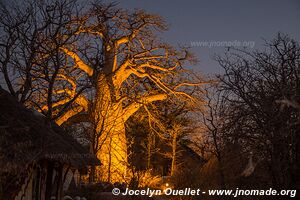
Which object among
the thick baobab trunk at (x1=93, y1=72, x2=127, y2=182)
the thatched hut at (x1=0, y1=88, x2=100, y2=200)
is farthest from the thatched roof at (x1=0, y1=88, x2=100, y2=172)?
the thick baobab trunk at (x1=93, y1=72, x2=127, y2=182)

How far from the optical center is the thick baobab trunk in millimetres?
14375

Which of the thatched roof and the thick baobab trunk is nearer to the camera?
the thatched roof

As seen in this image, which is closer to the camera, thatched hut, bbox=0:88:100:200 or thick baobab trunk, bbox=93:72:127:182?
thatched hut, bbox=0:88:100:200

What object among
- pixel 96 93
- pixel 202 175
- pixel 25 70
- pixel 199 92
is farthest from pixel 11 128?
pixel 199 92

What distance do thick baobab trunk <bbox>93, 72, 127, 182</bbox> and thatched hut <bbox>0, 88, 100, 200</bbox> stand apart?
16.3 feet

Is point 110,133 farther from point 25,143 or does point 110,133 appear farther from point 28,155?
point 28,155

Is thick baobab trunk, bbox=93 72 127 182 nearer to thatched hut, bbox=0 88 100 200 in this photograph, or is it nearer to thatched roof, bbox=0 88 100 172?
thatched hut, bbox=0 88 100 200

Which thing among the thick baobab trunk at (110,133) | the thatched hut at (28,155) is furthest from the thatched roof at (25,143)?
the thick baobab trunk at (110,133)

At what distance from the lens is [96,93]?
14.8 meters

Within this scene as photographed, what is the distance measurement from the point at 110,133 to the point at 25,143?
25.4ft

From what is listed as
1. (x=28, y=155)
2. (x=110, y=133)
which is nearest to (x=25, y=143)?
(x=28, y=155)

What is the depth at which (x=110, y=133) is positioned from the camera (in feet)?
48.3

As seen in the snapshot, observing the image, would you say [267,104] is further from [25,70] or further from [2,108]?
[25,70]

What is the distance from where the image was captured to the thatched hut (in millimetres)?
6773
